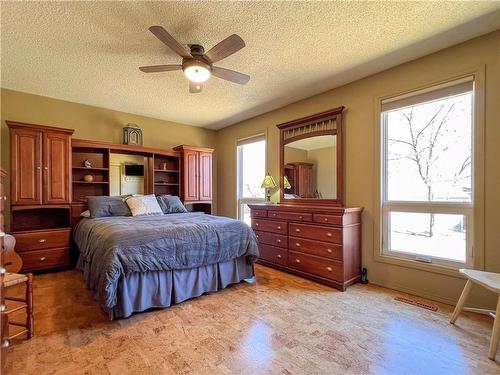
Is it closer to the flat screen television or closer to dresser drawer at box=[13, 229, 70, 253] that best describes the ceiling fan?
the flat screen television

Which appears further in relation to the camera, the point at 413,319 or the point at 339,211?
the point at 339,211

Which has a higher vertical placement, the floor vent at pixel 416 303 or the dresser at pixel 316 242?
the dresser at pixel 316 242

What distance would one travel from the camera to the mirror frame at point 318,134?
10.8ft

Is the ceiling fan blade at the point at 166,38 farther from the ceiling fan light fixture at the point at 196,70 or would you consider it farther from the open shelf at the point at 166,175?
the open shelf at the point at 166,175

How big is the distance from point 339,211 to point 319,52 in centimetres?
169

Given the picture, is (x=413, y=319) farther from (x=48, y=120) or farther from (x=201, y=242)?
(x=48, y=120)

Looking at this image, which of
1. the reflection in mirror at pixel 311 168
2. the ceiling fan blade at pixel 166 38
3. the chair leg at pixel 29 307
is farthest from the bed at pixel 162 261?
the ceiling fan blade at pixel 166 38

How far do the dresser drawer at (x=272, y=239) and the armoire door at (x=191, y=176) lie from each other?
1.65 metres

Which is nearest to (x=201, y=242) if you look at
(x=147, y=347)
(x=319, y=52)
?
(x=147, y=347)

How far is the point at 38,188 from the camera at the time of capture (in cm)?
337

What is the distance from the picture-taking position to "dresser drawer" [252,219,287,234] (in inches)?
135

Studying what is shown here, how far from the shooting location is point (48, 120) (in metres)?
3.74

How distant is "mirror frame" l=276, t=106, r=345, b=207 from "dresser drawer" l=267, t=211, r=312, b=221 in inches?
17.6

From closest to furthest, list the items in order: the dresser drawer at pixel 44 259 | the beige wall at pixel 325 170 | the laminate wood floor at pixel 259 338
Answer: the laminate wood floor at pixel 259 338
the dresser drawer at pixel 44 259
the beige wall at pixel 325 170
